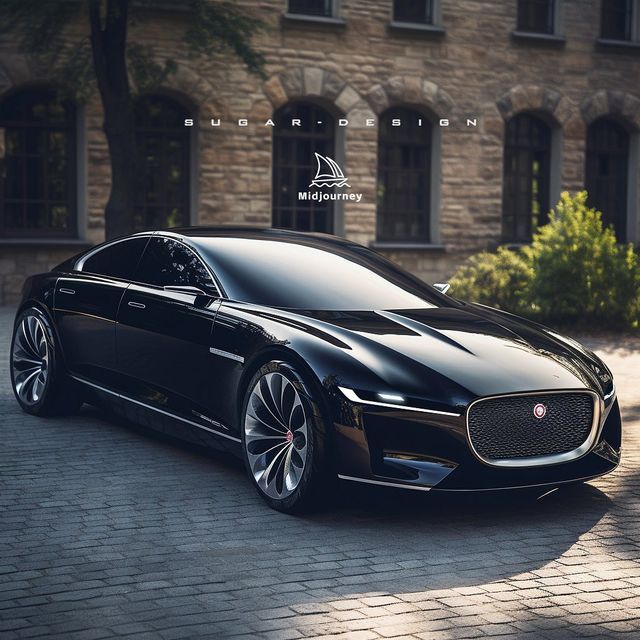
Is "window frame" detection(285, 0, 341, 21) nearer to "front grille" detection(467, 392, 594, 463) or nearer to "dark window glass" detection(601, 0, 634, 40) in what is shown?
"dark window glass" detection(601, 0, 634, 40)

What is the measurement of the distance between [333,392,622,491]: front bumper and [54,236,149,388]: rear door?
8.25 ft

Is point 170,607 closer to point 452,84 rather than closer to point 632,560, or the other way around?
point 632,560

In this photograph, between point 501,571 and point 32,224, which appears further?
point 32,224

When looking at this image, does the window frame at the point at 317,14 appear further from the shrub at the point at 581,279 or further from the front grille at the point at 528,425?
the front grille at the point at 528,425

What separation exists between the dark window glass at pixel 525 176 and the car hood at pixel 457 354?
17.2m

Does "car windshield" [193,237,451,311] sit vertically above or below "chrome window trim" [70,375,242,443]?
above

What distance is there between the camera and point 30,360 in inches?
354

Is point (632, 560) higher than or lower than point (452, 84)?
lower

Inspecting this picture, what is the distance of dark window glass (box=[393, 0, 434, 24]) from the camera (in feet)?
73.9

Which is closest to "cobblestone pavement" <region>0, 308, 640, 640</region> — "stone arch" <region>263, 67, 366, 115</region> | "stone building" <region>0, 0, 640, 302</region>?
"stone building" <region>0, 0, 640, 302</region>

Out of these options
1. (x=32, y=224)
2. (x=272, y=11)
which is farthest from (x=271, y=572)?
(x=272, y=11)

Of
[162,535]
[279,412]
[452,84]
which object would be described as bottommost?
[162,535]

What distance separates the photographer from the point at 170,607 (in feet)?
15.6

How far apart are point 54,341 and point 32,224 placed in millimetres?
11611
